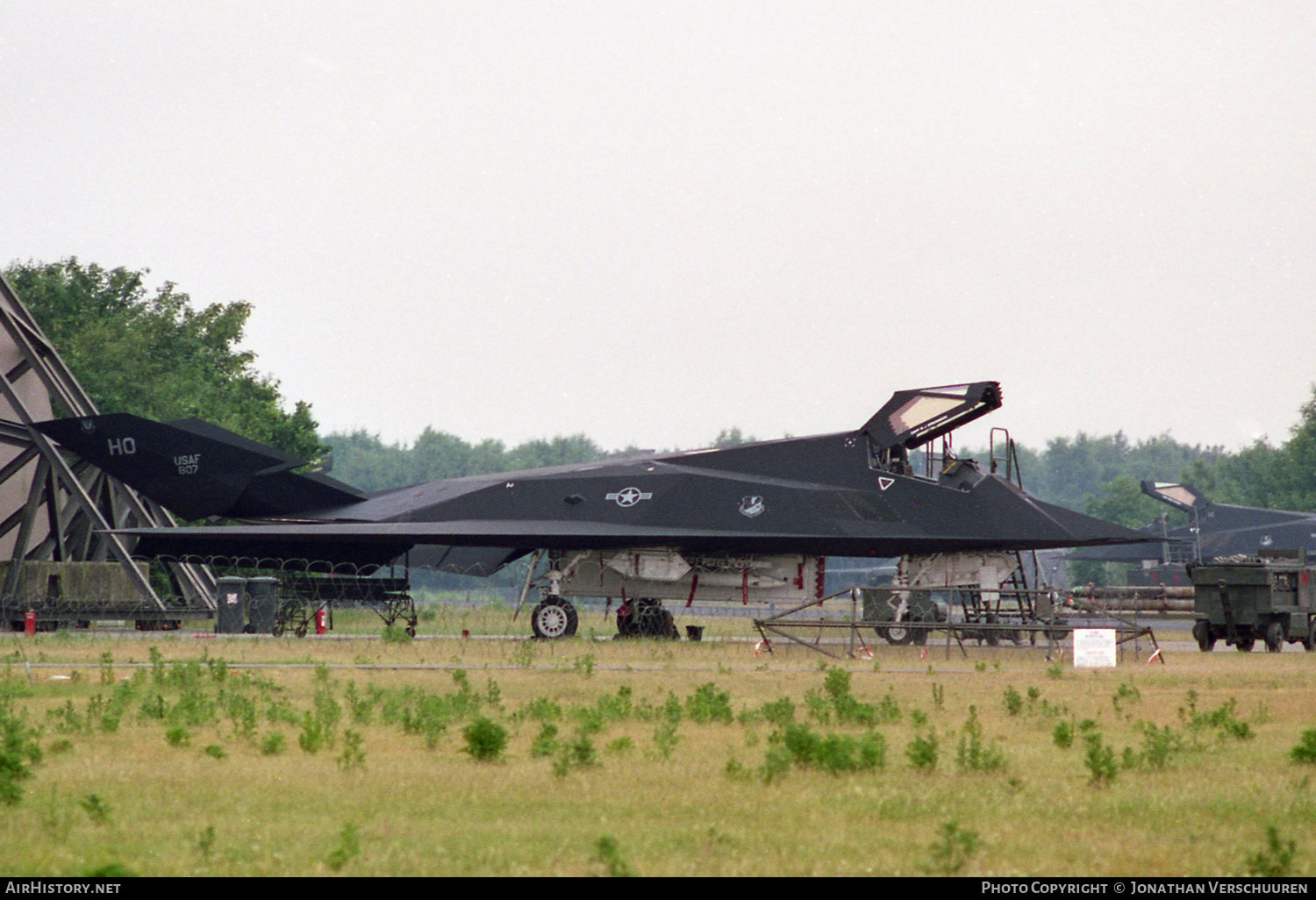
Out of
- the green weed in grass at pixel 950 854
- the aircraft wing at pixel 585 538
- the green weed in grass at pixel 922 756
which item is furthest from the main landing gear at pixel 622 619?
the green weed in grass at pixel 950 854

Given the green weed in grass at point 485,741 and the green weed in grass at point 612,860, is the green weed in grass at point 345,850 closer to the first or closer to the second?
the green weed in grass at point 612,860

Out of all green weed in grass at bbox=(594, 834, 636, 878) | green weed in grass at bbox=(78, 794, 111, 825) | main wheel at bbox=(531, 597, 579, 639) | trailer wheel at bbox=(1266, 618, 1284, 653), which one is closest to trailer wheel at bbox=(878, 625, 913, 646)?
main wheel at bbox=(531, 597, 579, 639)

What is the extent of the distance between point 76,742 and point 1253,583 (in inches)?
884

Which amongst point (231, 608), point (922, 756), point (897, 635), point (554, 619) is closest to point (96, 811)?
point (922, 756)

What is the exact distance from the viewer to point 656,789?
355 inches

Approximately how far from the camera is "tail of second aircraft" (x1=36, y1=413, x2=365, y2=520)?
2950cm

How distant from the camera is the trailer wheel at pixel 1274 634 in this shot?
2606cm

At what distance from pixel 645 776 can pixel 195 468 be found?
22.6 metres

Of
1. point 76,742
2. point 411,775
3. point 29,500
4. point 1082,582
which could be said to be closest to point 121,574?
point 29,500

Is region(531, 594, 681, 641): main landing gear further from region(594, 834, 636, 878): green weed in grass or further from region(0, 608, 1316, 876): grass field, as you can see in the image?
region(594, 834, 636, 878): green weed in grass

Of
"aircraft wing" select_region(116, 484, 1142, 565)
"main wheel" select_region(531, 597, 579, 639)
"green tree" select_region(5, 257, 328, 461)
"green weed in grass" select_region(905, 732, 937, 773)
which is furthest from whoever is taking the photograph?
"green tree" select_region(5, 257, 328, 461)

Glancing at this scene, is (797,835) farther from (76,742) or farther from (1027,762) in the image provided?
(76,742)

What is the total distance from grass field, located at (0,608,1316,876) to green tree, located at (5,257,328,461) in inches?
1450

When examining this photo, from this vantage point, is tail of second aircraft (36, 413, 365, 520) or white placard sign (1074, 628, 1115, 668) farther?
tail of second aircraft (36, 413, 365, 520)
